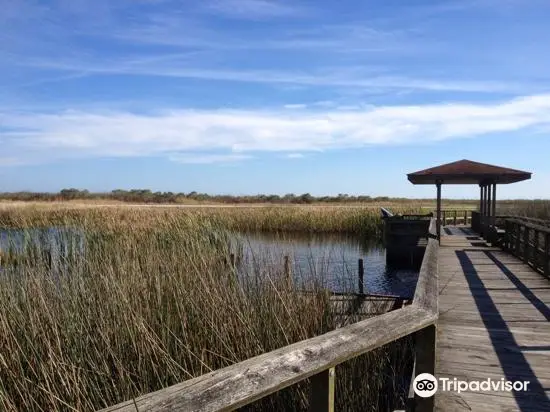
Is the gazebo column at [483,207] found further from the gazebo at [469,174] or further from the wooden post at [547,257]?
the wooden post at [547,257]

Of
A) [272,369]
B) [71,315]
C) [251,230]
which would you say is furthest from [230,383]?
[251,230]

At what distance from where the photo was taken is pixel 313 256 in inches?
681

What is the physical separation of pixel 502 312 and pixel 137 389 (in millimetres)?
4150

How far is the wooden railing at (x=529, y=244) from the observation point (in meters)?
8.02

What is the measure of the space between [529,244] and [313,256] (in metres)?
8.34

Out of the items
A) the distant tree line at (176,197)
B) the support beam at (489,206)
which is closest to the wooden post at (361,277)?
the support beam at (489,206)

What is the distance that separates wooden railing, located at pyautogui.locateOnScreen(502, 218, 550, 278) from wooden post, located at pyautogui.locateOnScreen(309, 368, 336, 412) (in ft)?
21.8

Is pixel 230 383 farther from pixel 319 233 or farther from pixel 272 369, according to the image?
pixel 319 233

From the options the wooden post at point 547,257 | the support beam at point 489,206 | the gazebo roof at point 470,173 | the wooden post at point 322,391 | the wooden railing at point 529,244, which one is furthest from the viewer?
the support beam at point 489,206

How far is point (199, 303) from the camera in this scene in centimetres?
485

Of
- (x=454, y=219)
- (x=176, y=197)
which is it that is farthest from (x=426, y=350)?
(x=176, y=197)

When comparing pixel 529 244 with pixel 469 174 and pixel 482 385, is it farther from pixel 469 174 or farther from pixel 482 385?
pixel 482 385

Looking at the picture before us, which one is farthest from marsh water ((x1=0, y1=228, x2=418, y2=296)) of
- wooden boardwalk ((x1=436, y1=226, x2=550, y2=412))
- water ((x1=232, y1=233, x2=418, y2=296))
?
wooden boardwalk ((x1=436, y1=226, x2=550, y2=412))

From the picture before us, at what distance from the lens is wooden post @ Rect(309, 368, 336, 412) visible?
1992mm
